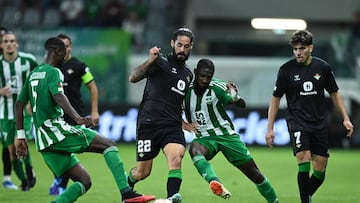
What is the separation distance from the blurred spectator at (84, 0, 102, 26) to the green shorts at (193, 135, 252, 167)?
59.5 ft

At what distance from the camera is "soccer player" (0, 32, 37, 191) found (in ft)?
46.5

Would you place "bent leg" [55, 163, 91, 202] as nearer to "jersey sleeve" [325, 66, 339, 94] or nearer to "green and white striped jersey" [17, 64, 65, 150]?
"green and white striped jersey" [17, 64, 65, 150]

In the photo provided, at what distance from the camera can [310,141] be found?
11.3 metres

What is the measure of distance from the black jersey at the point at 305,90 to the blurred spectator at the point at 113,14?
18.0m

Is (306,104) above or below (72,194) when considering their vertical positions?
above

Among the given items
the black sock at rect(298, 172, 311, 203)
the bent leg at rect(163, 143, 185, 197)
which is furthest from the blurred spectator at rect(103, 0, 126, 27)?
the bent leg at rect(163, 143, 185, 197)

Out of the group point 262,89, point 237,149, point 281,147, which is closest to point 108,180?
point 237,149

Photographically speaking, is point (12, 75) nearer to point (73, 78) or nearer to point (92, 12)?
point (73, 78)

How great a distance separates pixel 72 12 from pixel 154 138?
19.7 meters

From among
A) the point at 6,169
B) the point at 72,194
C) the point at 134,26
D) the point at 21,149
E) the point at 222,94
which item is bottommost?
the point at 6,169

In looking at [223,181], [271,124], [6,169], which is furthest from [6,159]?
[271,124]

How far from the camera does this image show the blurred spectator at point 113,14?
29031mm

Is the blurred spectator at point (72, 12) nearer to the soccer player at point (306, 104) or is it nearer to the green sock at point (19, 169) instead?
the green sock at point (19, 169)

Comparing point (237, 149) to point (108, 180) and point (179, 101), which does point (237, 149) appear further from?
point (108, 180)
